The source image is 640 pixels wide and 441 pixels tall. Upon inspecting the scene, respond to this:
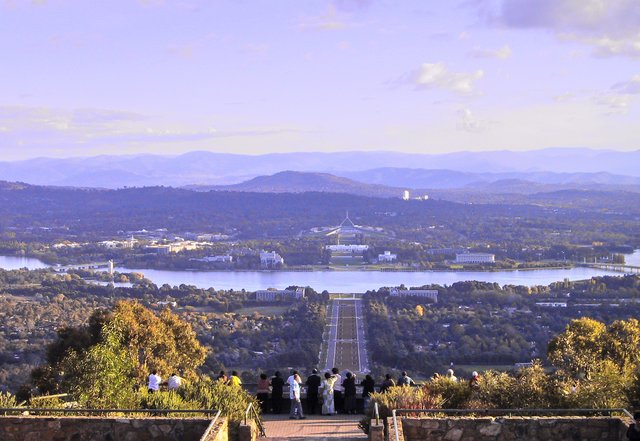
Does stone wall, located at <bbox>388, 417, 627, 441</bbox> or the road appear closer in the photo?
stone wall, located at <bbox>388, 417, 627, 441</bbox>

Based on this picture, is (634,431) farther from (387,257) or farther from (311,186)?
(311,186)

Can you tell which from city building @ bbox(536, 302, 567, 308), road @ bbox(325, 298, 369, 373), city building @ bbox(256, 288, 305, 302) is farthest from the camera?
city building @ bbox(256, 288, 305, 302)

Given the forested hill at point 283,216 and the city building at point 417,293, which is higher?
the forested hill at point 283,216

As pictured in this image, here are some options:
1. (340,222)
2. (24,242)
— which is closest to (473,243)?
Answer: (340,222)

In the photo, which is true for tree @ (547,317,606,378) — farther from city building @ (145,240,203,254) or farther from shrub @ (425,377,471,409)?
city building @ (145,240,203,254)

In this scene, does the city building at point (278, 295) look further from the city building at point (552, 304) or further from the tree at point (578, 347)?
the tree at point (578, 347)

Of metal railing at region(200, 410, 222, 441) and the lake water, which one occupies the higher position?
metal railing at region(200, 410, 222, 441)

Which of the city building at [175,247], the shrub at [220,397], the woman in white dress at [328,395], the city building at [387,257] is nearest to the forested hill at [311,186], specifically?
the city building at [175,247]

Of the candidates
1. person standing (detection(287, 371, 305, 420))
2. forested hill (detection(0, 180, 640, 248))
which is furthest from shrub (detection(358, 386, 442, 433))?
forested hill (detection(0, 180, 640, 248))
